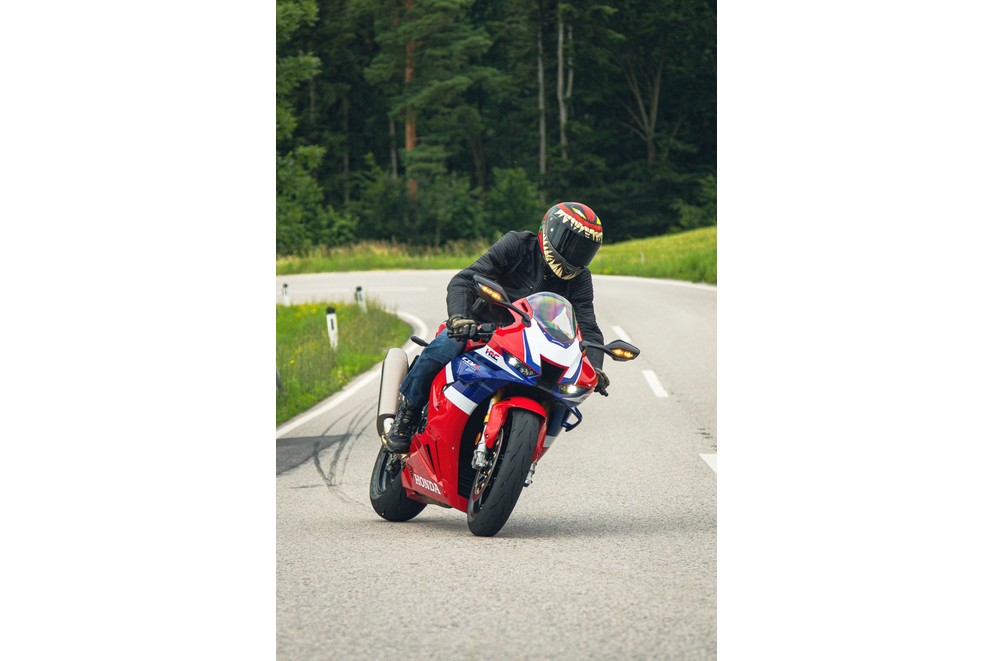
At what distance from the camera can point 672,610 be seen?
443 cm

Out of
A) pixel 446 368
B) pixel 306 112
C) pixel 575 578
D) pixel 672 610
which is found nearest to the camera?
pixel 672 610

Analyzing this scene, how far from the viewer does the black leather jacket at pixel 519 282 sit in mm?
5684

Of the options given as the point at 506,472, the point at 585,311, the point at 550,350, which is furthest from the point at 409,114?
the point at 506,472

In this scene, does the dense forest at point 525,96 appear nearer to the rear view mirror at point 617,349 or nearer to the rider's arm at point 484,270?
the rider's arm at point 484,270

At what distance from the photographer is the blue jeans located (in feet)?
18.9

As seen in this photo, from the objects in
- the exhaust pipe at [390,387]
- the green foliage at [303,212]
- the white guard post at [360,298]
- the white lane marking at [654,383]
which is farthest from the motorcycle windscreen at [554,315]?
the white guard post at [360,298]

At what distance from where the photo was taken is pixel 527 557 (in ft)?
17.0

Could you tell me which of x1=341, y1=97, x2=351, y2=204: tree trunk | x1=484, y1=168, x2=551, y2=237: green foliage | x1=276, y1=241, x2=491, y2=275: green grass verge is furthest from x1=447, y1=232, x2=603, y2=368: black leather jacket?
x1=276, y1=241, x2=491, y2=275: green grass verge

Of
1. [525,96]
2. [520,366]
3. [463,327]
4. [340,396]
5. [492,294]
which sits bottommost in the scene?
[340,396]

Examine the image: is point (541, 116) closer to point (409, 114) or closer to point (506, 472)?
point (409, 114)

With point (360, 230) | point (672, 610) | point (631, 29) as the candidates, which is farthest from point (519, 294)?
point (360, 230)

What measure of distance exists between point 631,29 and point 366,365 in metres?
7.46

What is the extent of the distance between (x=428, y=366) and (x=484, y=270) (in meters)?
0.60
